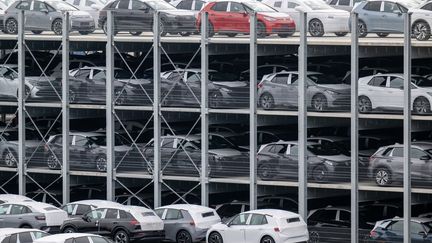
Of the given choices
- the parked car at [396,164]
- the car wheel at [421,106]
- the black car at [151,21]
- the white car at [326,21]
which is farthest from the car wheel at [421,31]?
the black car at [151,21]

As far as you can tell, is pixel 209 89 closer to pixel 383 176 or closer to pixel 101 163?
pixel 101 163

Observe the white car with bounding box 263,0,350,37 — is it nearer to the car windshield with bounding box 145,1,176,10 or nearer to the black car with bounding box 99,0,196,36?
the black car with bounding box 99,0,196,36

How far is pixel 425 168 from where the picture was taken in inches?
2223

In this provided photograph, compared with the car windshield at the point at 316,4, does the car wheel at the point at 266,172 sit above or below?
below

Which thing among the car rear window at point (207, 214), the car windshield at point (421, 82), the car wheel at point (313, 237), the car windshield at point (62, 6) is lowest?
the car wheel at point (313, 237)

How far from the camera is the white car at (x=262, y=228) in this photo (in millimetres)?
55500

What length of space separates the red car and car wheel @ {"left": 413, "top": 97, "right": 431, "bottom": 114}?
621 centimetres

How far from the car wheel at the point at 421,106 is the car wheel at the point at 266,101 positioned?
5.22 meters

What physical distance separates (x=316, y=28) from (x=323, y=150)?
641 cm

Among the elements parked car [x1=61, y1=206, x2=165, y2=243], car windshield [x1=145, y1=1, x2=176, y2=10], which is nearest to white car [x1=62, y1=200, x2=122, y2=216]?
parked car [x1=61, y1=206, x2=165, y2=243]

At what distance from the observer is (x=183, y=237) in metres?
57.9

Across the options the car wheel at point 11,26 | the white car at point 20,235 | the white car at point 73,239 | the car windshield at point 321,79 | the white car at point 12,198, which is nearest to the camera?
the white car at point 73,239

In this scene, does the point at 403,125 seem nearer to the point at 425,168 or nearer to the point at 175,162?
the point at 425,168

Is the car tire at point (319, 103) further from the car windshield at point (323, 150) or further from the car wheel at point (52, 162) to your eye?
the car wheel at point (52, 162)
